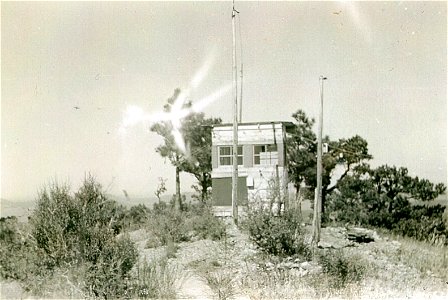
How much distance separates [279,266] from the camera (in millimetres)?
15703

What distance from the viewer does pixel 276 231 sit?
16.2m

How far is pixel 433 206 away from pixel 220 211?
15.8 meters

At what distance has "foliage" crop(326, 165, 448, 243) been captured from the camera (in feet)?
99.8

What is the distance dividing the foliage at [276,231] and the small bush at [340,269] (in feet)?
3.68

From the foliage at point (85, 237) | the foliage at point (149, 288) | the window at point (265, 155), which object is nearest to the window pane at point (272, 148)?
the window at point (265, 155)

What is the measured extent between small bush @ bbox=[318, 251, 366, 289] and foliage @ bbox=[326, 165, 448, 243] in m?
15.9

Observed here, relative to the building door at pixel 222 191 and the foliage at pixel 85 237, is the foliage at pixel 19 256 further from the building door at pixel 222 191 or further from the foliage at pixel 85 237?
the building door at pixel 222 191

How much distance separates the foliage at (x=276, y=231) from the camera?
16.3 m

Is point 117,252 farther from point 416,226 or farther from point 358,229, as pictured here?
point 416,226

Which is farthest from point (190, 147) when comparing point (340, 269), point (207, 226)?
point (340, 269)


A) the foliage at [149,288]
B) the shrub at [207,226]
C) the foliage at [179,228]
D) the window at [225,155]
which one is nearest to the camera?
the foliage at [149,288]

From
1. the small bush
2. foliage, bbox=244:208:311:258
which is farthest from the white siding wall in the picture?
the small bush

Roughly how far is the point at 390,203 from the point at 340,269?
734 inches

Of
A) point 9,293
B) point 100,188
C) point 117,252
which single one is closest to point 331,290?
point 117,252
